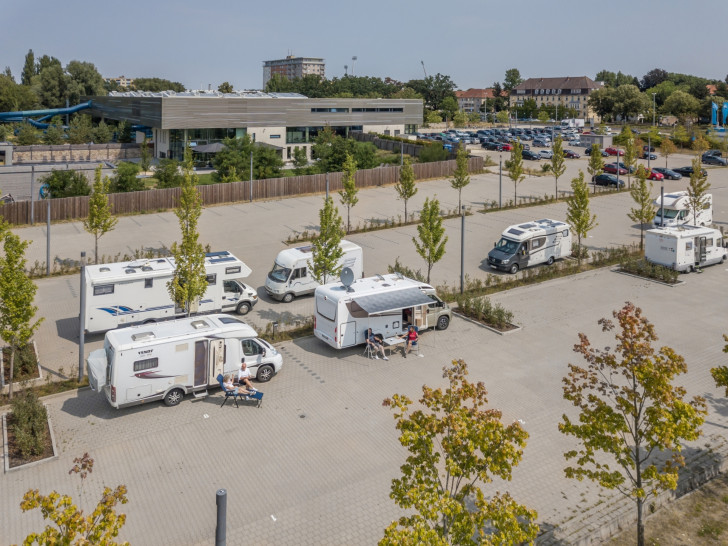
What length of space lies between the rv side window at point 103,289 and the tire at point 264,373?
5871 mm

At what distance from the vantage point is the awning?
57.5 feet

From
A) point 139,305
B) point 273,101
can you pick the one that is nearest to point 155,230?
point 139,305

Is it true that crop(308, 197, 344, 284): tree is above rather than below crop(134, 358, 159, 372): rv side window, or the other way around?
above

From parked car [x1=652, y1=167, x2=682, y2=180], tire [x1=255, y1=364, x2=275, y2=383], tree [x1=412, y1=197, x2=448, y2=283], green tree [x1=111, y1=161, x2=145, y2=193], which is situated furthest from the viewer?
parked car [x1=652, y1=167, x2=682, y2=180]

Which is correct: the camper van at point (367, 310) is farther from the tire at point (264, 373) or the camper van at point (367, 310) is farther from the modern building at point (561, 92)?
the modern building at point (561, 92)

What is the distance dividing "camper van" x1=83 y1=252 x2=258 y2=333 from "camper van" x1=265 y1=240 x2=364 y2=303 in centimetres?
136

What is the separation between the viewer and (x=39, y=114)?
8356 cm

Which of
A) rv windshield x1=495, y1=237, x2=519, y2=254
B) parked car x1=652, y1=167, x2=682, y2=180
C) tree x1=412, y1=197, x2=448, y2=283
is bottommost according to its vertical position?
rv windshield x1=495, y1=237, x2=519, y2=254

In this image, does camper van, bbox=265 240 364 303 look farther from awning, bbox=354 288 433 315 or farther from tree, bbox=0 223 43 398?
tree, bbox=0 223 43 398

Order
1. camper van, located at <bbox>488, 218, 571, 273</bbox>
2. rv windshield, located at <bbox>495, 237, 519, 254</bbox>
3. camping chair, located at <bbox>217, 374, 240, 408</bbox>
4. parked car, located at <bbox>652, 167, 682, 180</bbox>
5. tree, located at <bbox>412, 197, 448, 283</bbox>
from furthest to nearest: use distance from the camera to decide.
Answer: parked car, located at <bbox>652, 167, 682, 180</bbox>
rv windshield, located at <bbox>495, 237, 519, 254</bbox>
camper van, located at <bbox>488, 218, 571, 273</bbox>
tree, located at <bbox>412, 197, 448, 283</bbox>
camping chair, located at <bbox>217, 374, 240, 408</bbox>

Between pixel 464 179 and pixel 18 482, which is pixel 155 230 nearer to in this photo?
pixel 464 179

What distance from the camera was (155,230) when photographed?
105 ft

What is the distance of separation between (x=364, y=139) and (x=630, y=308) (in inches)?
2501

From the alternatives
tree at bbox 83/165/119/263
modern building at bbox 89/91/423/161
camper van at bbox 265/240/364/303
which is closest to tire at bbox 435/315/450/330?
camper van at bbox 265/240/364/303
